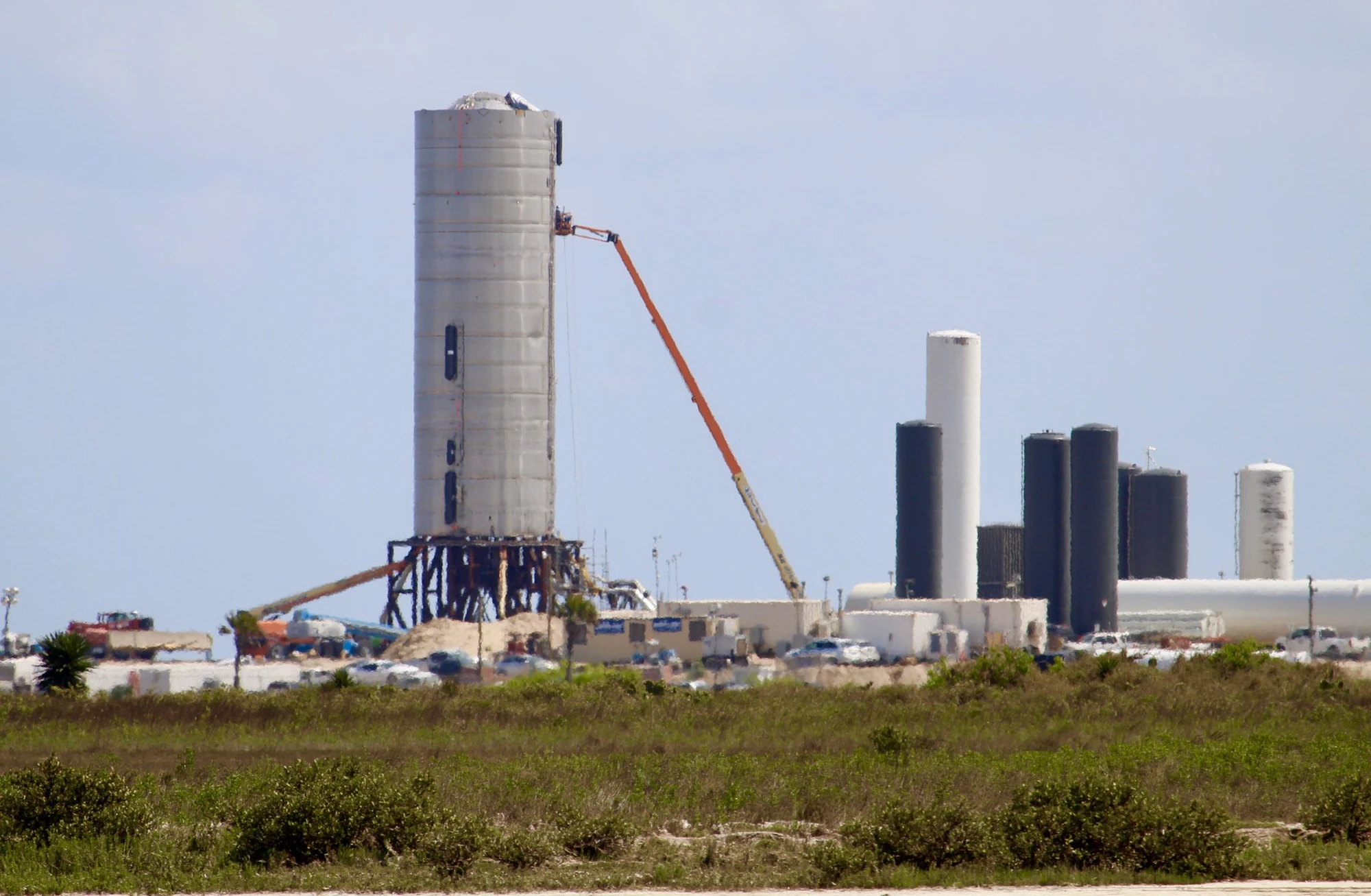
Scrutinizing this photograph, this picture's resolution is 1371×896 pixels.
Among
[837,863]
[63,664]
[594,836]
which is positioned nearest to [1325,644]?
[63,664]

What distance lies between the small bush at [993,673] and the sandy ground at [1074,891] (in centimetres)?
3003

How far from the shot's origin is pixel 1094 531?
92.8 m

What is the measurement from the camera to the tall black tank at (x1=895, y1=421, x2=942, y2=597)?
9281 centimetres

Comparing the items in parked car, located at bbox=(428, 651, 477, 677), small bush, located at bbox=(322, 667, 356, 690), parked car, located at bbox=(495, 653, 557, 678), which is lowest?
parked car, located at bbox=(428, 651, 477, 677)

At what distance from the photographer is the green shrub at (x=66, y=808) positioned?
23.9 m

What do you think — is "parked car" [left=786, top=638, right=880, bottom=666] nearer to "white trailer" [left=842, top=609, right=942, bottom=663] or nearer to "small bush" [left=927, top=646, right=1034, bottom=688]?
"white trailer" [left=842, top=609, right=942, bottom=663]

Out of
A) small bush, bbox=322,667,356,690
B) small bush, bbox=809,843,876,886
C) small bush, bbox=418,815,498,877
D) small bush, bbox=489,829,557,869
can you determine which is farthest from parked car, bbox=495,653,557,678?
small bush, bbox=809,843,876,886

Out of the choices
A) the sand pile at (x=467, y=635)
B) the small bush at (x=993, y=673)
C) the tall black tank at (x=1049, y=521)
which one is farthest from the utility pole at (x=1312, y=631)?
the sand pile at (x=467, y=635)

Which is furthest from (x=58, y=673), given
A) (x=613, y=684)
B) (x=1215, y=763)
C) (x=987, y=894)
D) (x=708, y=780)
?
(x=987, y=894)

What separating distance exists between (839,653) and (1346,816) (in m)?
55.0

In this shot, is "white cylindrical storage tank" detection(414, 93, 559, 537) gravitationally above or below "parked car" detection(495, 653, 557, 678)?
above

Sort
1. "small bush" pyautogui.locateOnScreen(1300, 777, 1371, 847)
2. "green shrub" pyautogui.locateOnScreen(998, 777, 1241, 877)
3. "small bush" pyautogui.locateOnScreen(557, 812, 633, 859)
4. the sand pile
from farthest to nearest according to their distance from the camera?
the sand pile → "small bush" pyautogui.locateOnScreen(1300, 777, 1371, 847) → "small bush" pyautogui.locateOnScreen(557, 812, 633, 859) → "green shrub" pyautogui.locateOnScreen(998, 777, 1241, 877)

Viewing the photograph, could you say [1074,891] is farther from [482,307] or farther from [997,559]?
[997,559]

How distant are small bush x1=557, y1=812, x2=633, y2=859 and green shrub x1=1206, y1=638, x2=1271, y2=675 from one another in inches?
1314
